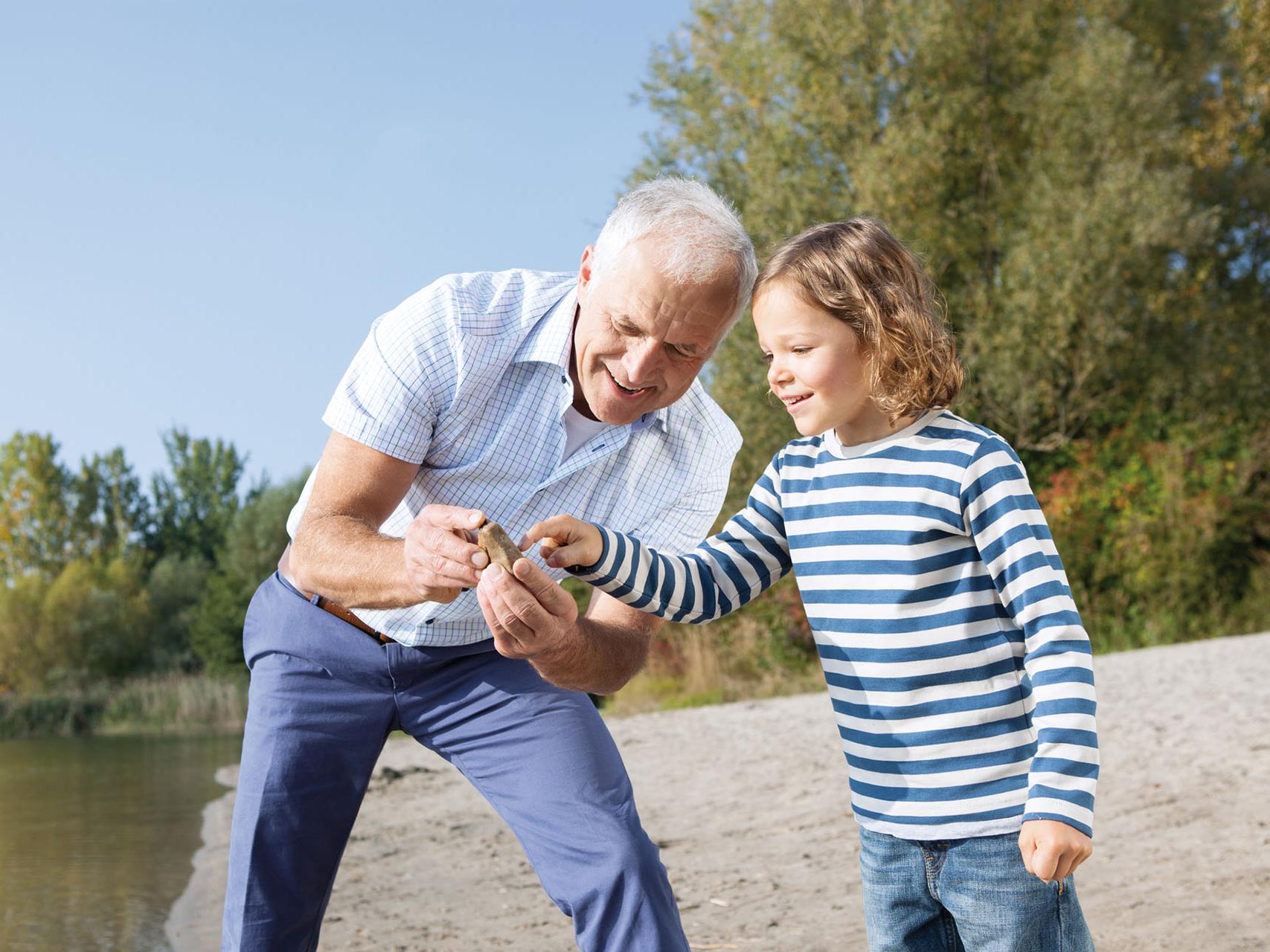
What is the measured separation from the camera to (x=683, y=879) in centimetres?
527

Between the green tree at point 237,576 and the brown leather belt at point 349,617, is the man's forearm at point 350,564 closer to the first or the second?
the brown leather belt at point 349,617

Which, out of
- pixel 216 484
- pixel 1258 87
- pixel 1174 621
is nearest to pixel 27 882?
pixel 1174 621

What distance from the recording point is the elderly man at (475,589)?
2.55 metres

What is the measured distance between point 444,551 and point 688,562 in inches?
20.1

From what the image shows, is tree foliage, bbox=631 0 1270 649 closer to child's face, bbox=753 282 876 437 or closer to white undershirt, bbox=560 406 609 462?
white undershirt, bbox=560 406 609 462

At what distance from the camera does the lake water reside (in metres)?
5.29

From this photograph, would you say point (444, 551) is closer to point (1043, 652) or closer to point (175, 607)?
point (1043, 652)

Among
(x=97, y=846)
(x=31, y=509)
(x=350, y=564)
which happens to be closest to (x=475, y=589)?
(x=350, y=564)

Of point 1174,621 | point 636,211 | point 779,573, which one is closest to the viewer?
point 779,573

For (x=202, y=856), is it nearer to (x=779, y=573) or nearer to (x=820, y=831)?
(x=820, y=831)

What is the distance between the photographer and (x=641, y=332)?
103 inches

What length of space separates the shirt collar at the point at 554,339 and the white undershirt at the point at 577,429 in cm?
12

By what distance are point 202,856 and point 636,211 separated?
581 centimetres

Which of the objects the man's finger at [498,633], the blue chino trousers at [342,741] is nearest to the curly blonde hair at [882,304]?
the man's finger at [498,633]
